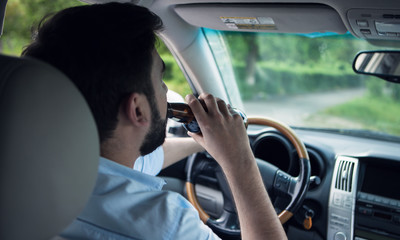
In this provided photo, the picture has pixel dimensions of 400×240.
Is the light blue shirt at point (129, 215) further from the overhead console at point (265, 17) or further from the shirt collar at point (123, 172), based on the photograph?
the overhead console at point (265, 17)

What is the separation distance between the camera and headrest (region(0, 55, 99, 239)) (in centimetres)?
88

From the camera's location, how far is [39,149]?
891 mm

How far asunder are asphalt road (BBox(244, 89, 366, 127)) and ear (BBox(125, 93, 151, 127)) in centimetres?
899

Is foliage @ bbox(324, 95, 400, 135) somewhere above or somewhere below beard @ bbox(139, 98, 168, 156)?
below

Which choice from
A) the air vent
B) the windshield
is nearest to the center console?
the air vent

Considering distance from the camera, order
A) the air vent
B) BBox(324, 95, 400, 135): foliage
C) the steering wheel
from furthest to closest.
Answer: BBox(324, 95, 400, 135): foliage < the air vent < the steering wheel

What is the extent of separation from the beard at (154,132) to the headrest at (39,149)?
0.45 m

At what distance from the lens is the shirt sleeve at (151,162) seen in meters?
2.05

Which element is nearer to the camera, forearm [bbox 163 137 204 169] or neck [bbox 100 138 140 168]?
neck [bbox 100 138 140 168]

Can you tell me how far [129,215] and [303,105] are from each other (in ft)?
39.0

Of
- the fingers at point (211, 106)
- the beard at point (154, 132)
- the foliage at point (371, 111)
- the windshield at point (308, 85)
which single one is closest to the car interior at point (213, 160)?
the beard at point (154, 132)

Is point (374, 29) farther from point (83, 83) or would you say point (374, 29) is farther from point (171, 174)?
point (171, 174)

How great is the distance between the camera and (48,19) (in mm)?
1402

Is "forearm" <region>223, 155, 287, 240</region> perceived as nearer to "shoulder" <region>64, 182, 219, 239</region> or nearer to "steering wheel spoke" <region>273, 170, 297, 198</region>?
"shoulder" <region>64, 182, 219, 239</region>
